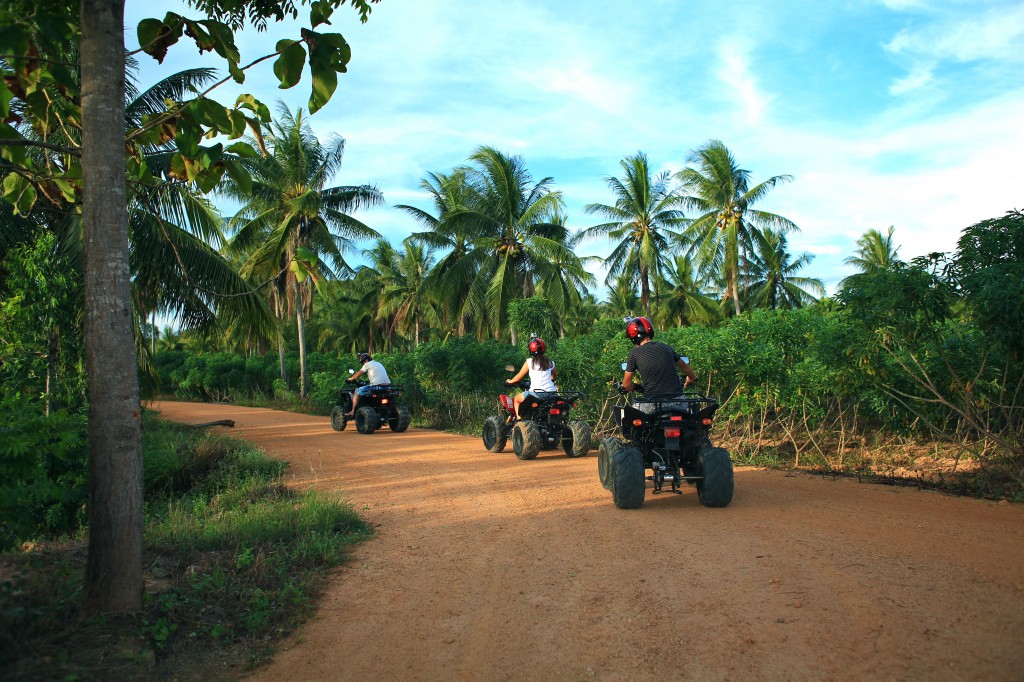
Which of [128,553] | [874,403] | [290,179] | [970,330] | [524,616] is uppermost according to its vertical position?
[290,179]

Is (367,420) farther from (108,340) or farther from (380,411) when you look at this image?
(108,340)

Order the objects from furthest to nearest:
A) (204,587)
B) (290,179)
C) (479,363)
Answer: (290,179), (479,363), (204,587)

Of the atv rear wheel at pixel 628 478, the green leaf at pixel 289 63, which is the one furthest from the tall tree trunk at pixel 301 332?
the green leaf at pixel 289 63

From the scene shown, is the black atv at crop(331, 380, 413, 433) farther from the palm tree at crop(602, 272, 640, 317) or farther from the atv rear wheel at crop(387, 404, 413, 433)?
the palm tree at crop(602, 272, 640, 317)

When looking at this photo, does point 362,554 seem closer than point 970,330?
Yes

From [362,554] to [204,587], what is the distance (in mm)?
1279

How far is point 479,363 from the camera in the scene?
56.3 ft

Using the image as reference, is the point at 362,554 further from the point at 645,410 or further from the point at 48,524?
the point at 48,524

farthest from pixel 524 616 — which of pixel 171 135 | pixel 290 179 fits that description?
pixel 290 179

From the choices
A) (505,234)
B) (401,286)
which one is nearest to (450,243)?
(505,234)

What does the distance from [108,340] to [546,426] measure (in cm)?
763

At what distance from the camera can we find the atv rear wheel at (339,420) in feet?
54.6

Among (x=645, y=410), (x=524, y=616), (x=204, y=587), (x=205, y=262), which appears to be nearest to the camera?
(x=524, y=616)

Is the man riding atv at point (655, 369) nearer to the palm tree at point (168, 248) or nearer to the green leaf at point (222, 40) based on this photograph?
the green leaf at point (222, 40)
